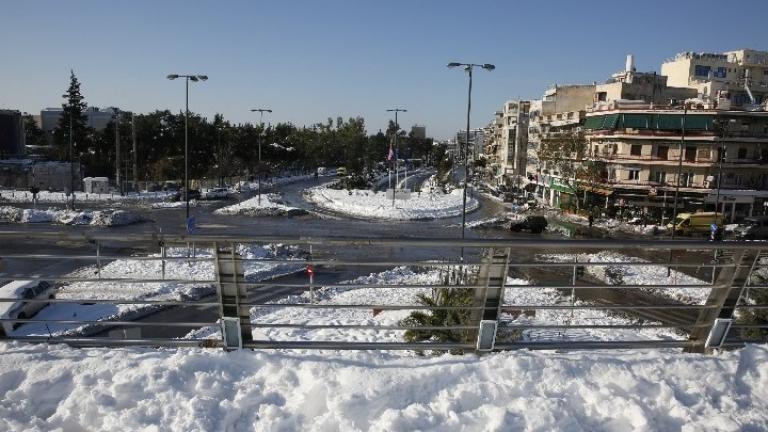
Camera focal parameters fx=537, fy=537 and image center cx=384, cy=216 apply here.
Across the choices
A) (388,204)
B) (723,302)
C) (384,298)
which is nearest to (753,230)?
(388,204)

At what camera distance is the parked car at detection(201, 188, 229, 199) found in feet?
177

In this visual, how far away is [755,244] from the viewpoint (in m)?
3.51

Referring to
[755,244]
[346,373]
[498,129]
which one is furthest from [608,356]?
[498,129]

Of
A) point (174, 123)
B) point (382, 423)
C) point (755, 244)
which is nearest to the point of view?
point (382, 423)

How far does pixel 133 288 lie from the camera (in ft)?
57.1

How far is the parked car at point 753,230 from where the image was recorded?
110ft

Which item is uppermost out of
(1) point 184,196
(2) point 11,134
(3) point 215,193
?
(2) point 11,134

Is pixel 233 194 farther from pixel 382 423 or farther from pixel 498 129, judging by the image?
pixel 382 423

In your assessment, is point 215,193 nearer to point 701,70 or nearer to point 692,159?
point 692,159

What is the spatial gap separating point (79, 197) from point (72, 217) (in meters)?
18.5

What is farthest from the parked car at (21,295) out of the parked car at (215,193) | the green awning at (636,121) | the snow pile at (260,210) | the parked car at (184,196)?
the green awning at (636,121)

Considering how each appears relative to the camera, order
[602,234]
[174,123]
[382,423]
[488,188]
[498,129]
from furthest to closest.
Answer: [498,129]
[488,188]
[174,123]
[602,234]
[382,423]

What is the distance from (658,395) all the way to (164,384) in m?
3.03

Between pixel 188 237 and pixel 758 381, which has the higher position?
pixel 188 237
